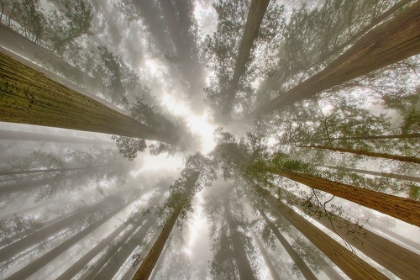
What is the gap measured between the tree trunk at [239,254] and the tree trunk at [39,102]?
1277 centimetres

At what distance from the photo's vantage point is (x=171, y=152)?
1524 centimetres

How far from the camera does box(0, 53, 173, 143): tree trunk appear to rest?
7.72 feet

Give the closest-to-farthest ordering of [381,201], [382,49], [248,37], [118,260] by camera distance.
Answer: [381,201], [382,49], [248,37], [118,260]

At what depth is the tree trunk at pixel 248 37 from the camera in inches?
266

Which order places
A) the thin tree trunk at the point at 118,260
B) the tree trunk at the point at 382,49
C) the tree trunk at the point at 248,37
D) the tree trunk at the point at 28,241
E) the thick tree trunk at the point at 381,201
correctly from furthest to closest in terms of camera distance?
the tree trunk at the point at 28,241 < the thin tree trunk at the point at 118,260 < the tree trunk at the point at 248,37 < the tree trunk at the point at 382,49 < the thick tree trunk at the point at 381,201

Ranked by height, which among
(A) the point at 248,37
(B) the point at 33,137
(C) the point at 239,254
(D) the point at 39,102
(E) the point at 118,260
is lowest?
(E) the point at 118,260

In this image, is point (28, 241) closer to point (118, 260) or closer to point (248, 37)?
point (118, 260)

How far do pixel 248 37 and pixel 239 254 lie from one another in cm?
1403

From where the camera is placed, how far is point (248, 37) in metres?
8.27

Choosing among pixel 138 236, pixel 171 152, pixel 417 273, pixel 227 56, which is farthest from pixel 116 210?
pixel 417 273

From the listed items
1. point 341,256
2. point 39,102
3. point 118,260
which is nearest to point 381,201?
point 341,256

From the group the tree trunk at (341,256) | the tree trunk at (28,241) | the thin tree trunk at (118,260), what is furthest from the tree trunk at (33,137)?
the tree trunk at (341,256)

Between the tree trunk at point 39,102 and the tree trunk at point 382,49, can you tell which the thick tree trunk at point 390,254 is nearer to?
the tree trunk at point 382,49

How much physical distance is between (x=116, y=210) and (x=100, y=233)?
22.0 m
